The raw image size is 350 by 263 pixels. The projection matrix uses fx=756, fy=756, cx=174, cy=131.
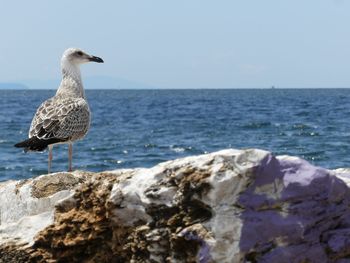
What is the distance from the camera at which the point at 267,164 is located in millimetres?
4406

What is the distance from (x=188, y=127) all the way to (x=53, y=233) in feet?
120

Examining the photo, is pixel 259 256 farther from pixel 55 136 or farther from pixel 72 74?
pixel 72 74

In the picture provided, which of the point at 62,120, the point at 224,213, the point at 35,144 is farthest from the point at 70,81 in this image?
the point at 224,213

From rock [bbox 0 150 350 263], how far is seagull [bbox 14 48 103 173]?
11.8 ft

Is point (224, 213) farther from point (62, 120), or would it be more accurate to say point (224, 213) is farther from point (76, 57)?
point (76, 57)

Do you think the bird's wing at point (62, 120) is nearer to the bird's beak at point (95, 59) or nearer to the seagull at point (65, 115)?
the seagull at point (65, 115)

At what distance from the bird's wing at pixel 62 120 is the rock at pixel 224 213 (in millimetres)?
3742

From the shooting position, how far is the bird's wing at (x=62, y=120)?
8.67 m

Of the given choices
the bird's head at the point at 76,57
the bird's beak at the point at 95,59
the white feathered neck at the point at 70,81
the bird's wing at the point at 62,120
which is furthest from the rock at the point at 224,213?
the bird's beak at the point at 95,59

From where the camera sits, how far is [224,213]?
14.4ft

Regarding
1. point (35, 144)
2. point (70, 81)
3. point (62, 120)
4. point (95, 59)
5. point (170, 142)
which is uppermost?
point (95, 59)

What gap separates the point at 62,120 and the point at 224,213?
464 centimetres

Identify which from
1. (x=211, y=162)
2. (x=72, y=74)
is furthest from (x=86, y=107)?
(x=211, y=162)

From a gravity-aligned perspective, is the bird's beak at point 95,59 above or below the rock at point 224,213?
above
